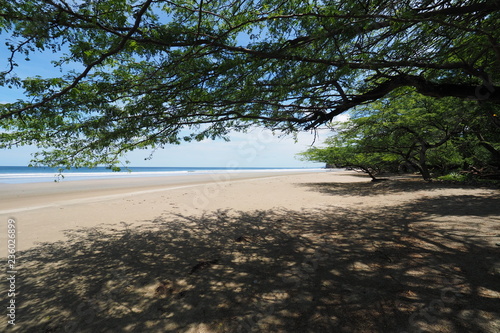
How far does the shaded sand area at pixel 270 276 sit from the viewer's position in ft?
7.23

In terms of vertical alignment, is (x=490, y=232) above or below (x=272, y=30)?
below

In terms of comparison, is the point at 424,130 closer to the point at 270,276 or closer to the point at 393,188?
the point at 393,188

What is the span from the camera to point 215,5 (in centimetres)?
372

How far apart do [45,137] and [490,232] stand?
29.4 ft

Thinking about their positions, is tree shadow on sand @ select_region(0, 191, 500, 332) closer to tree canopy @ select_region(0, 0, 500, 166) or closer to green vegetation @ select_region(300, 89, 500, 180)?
tree canopy @ select_region(0, 0, 500, 166)

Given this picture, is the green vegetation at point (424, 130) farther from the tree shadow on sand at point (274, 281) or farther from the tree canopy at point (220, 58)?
the tree shadow on sand at point (274, 281)

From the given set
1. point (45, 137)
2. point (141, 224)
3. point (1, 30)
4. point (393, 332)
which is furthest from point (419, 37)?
point (141, 224)

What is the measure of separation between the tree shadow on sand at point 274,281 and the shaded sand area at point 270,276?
16 mm

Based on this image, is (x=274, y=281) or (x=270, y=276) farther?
(x=270, y=276)

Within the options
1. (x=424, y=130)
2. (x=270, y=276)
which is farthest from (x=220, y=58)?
(x=424, y=130)

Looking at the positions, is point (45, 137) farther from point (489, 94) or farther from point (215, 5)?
point (489, 94)

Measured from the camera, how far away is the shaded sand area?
2.21 meters

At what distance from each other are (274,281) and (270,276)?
154 mm

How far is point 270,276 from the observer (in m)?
3.13
